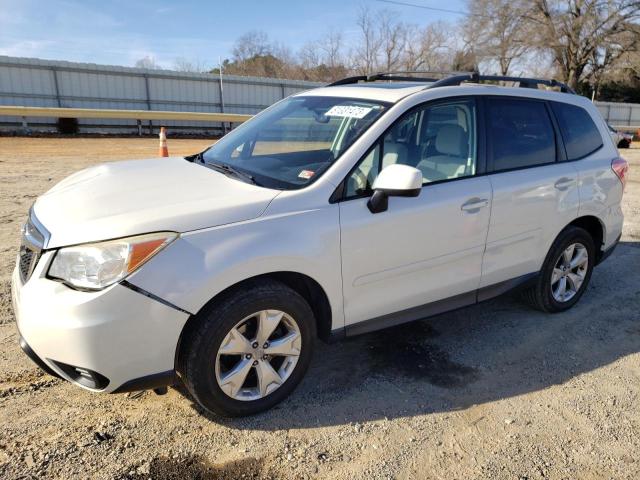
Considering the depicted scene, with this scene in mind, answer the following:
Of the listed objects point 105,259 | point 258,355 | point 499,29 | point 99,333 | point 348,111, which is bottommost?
point 258,355

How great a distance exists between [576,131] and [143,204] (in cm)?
357

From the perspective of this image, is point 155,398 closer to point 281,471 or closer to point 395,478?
point 281,471

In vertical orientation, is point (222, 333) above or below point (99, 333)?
below

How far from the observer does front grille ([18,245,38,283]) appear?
8.75 feet

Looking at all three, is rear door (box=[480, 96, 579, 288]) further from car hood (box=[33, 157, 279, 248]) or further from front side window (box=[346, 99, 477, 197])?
car hood (box=[33, 157, 279, 248])

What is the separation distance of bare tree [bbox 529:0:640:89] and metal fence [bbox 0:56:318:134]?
2338cm

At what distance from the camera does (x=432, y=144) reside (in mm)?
3576

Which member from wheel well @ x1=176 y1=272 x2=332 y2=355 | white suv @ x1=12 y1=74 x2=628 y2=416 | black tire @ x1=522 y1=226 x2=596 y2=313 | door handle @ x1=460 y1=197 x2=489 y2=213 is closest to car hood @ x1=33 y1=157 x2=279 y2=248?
white suv @ x1=12 y1=74 x2=628 y2=416

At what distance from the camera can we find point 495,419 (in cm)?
306

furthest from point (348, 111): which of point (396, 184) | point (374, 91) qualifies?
point (396, 184)

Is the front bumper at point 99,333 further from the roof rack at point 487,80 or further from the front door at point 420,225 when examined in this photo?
the roof rack at point 487,80

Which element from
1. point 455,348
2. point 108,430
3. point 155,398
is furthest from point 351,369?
point 108,430

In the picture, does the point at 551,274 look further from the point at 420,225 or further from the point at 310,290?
the point at 310,290

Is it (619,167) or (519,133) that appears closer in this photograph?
(519,133)
